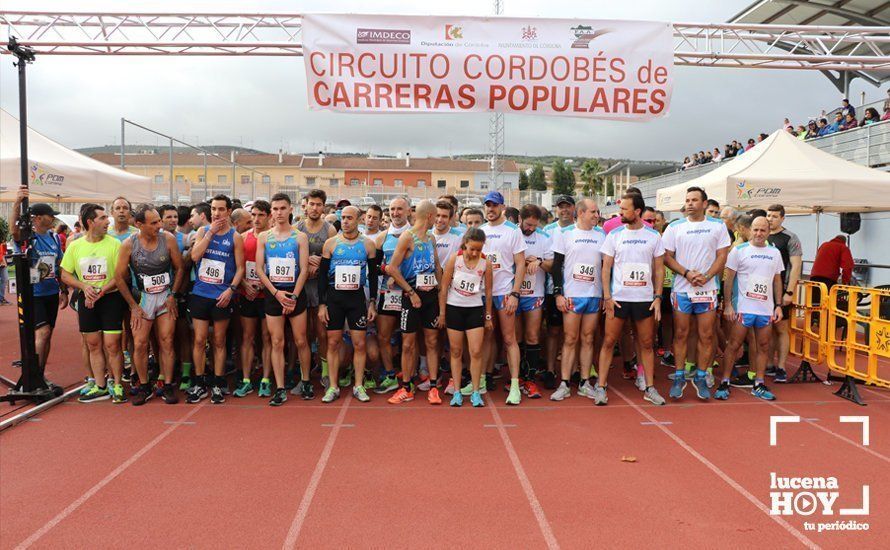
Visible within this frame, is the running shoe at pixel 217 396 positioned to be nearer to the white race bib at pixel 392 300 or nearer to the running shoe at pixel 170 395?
the running shoe at pixel 170 395

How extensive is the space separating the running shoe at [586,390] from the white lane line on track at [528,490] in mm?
1083

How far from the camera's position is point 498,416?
529 cm

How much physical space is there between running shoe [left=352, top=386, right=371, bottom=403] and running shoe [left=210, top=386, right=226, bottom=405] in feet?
4.18

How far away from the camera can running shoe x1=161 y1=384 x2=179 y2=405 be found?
5562 mm

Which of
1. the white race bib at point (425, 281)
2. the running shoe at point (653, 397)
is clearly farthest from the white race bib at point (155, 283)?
the running shoe at point (653, 397)

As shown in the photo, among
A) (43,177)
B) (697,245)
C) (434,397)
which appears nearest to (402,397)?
(434,397)

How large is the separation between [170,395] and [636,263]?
470 cm

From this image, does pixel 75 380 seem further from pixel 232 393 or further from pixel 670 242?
pixel 670 242

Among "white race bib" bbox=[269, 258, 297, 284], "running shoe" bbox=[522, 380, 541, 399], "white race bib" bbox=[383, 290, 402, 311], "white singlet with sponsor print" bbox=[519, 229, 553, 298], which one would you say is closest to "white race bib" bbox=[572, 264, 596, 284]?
"white singlet with sponsor print" bbox=[519, 229, 553, 298]

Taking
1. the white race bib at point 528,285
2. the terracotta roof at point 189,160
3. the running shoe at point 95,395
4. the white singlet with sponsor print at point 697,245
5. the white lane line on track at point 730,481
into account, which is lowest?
the white lane line on track at point 730,481

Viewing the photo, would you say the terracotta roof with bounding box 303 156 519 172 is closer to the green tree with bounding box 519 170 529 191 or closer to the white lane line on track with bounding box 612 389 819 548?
the green tree with bounding box 519 170 529 191

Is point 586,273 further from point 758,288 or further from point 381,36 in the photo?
point 381,36

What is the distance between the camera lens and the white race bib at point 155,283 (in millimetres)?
5502

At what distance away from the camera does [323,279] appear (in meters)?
5.57
